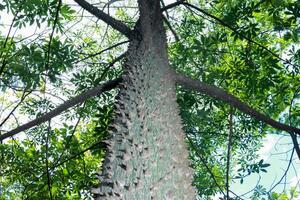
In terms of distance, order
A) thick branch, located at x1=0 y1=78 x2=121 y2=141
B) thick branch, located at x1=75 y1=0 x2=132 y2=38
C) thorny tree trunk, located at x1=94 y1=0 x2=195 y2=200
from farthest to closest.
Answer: thick branch, located at x1=75 y1=0 x2=132 y2=38
thick branch, located at x1=0 y1=78 x2=121 y2=141
thorny tree trunk, located at x1=94 y1=0 x2=195 y2=200

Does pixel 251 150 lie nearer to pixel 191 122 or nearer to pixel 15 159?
pixel 191 122

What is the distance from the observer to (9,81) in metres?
4.89

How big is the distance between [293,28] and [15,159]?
413 cm

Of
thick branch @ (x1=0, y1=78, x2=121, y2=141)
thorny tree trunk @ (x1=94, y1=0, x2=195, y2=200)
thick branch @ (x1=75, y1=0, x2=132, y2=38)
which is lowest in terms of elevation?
thorny tree trunk @ (x1=94, y1=0, x2=195, y2=200)

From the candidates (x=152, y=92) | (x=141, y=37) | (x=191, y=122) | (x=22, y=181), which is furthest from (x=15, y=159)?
(x=152, y=92)

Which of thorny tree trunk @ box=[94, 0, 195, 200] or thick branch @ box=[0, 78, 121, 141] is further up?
thick branch @ box=[0, 78, 121, 141]

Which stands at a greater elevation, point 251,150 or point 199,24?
point 199,24

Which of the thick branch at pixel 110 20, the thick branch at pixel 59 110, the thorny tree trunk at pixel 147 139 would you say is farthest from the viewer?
the thick branch at pixel 110 20

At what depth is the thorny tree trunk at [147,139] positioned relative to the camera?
1.45 m

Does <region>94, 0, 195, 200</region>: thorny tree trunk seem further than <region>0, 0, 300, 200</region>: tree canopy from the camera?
No

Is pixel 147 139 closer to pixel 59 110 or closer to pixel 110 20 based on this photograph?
pixel 59 110

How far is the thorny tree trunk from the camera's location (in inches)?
56.9

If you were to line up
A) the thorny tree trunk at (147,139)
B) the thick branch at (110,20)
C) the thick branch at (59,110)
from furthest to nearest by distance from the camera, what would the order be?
the thick branch at (110,20)
the thick branch at (59,110)
the thorny tree trunk at (147,139)

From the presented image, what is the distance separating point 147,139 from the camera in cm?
174
